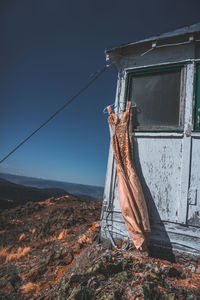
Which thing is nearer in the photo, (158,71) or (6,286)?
(6,286)

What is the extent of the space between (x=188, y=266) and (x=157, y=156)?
7.25 feet

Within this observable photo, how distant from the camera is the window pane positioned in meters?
3.84

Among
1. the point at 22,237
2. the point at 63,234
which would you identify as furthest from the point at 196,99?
the point at 22,237

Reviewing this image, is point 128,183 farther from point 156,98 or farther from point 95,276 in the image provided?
point 156,98

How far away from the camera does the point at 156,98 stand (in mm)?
4051

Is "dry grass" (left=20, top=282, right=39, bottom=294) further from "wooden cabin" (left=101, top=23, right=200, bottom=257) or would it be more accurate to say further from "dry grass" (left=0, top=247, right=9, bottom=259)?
"dry grass" (left=0, top=247, right=9, bottom=259)

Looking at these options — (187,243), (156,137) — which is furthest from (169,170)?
(187,243)

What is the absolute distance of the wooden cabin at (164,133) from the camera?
330cm

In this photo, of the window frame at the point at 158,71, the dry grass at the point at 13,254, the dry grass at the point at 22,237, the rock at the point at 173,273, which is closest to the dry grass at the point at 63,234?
the dry grass at the point at 13,254

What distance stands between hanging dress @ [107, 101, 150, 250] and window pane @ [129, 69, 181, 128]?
361mm

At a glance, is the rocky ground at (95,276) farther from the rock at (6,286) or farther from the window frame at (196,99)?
the window frame at (196,99)

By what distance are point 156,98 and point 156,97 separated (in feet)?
0.09

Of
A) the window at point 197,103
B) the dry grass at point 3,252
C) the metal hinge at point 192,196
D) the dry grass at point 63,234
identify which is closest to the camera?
the metal hinge at point 192,196

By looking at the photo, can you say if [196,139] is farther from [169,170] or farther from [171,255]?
[171,255]
